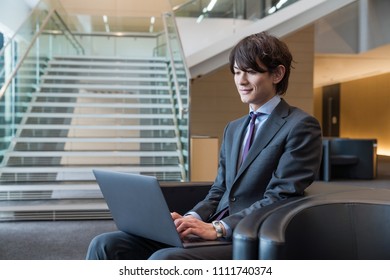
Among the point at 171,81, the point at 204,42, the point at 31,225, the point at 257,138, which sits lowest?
the point at 31,225

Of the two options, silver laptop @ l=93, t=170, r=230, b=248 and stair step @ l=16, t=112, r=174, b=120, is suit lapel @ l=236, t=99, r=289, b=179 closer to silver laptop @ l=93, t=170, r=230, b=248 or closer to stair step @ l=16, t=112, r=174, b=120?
silver laptop @ l=93, t=170, r=230, b=248

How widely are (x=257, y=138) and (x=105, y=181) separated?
0.59 meters

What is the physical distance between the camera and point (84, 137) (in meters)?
6.70

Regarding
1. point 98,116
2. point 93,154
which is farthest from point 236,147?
point 98,116

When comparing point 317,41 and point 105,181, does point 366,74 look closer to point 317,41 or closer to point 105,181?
point 317,41

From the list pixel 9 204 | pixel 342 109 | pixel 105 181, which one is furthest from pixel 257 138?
pixel 342 109

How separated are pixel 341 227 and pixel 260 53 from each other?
2.19 feet

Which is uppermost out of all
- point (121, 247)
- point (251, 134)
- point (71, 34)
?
point (71, 34)

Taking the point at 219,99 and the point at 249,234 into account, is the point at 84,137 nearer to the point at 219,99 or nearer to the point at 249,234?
the point at 249,234

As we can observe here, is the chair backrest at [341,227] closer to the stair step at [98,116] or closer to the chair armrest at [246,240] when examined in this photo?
the chair armrest at [246,240]

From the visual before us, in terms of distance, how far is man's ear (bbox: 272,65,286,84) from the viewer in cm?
178

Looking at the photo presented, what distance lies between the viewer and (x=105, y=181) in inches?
→ 66.7

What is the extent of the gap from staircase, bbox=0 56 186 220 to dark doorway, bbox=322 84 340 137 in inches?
424

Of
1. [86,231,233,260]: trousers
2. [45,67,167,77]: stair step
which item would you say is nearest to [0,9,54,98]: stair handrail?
[45,67,167,77]: stair step
